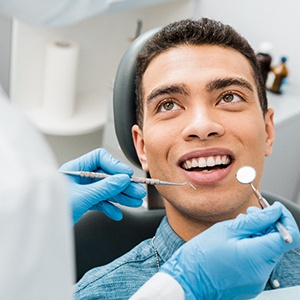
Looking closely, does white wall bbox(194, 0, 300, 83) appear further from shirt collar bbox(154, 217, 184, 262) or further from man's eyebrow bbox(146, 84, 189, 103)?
shirt collar bbox(154, 217, 184, 262)

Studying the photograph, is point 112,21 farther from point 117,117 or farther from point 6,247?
point 6,247

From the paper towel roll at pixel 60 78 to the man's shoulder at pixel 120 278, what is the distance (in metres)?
1.43

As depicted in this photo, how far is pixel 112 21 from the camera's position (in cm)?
311

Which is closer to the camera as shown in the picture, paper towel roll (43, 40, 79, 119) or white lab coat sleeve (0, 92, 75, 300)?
white lab coat sleeve (0, 92, 75, 300)

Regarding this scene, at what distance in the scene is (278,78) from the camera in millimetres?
2639

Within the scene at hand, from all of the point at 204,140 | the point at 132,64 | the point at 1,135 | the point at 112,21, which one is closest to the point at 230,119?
the point at 204,140

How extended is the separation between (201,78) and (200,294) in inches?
23.5

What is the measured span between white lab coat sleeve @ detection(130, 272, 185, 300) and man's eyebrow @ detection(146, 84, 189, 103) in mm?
573

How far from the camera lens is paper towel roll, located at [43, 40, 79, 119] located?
109 inches

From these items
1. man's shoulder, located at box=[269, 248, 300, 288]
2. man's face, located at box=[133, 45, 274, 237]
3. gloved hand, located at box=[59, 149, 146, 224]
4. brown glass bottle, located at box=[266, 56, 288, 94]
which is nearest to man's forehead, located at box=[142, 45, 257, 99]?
man's face, located at box=[133, 45, 274, 237]

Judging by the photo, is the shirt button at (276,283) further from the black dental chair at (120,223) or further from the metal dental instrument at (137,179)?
the black dental chair at (120,223)

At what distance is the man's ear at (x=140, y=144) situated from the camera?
166 cm

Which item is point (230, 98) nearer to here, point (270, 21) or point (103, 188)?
point (103, 188)

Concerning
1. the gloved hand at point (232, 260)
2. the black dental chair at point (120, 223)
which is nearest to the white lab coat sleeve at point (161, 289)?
the gloved hand at point (232, 260)
